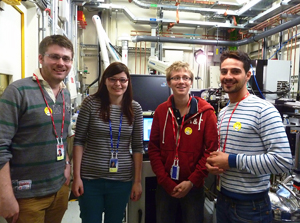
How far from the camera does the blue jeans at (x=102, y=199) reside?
1287 mm

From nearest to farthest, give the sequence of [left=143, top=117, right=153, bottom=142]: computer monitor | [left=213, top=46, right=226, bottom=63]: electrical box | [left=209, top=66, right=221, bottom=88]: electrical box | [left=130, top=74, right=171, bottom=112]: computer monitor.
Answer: [left=143, top=117, right=153, bottom=142]: computer monitor → [left=130, top=74, right=171, bottom=112]: computer monitor → [left=209, top=66, right=221, bottom=88]: electrical box → [left=213, top=46, right=226, bottom=63]: electrical box

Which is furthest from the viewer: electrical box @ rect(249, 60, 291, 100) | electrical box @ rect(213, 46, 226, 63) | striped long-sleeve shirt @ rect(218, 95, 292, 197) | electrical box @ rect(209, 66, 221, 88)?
electrical box @ rect(213, 46, 226, 63)

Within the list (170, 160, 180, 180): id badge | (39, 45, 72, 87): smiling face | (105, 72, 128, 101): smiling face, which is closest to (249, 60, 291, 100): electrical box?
(170, 160, 180, 180): id badge

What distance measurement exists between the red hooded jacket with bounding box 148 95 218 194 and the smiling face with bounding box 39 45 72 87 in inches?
28.4

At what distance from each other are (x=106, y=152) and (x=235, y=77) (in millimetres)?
903

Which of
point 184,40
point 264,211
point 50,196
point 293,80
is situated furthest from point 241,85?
point 184,40

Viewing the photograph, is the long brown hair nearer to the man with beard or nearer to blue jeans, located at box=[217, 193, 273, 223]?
the man with beard

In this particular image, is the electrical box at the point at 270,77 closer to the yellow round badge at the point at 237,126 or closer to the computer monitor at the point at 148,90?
the computer monitor at the point at 148,90

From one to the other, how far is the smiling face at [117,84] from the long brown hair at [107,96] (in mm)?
24

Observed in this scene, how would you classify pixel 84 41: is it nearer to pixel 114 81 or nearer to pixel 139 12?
pixel 139 12

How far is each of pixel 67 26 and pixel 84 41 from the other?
163 centimetres

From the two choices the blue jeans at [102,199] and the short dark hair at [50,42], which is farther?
the blue jeans at [102,199]

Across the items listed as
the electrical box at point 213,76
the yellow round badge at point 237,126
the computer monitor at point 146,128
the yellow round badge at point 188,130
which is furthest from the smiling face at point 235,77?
the electrical box at point 213,76

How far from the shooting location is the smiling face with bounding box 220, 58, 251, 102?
3.94ft
